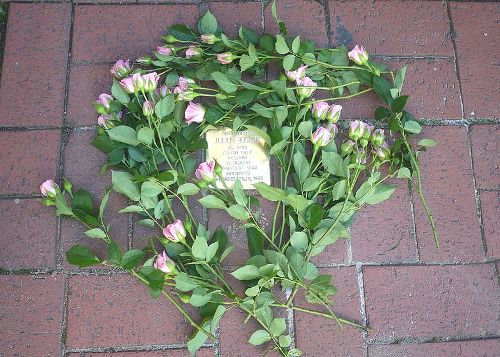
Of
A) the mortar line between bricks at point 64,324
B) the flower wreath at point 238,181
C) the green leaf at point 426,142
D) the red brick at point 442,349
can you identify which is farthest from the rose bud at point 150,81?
the red brick at point 442,349

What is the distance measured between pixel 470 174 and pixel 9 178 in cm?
104

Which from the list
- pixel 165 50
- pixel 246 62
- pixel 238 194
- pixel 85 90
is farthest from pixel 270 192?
pixel 85 90

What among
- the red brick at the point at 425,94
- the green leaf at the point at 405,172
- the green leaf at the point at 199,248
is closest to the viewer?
the green leaf at the point at 199,248

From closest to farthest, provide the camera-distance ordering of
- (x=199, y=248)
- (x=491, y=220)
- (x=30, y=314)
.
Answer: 1. (x=199, y=248)
2. (x=30, y=314)
3. (x=491, y=220)

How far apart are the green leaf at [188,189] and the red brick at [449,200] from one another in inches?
19.8

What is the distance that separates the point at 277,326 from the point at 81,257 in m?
0.41

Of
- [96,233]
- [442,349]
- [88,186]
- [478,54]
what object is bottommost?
[442,349]

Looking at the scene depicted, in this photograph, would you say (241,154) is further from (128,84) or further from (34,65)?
(34,65)

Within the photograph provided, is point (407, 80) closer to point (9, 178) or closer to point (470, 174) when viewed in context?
point (470, 174)

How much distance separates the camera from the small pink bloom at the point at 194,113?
1.18m

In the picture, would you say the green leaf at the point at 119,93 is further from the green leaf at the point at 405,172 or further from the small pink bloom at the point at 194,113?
the green leaf at the point at 405,172

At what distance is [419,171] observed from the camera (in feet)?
4.17

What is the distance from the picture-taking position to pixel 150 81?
1161mm

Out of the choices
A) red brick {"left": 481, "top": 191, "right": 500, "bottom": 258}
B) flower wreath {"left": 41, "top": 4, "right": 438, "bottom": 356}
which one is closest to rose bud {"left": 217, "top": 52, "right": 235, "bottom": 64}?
flower wreath {"left": 41, "top": 4, "right": 438, "bottom": 356}
